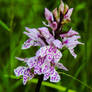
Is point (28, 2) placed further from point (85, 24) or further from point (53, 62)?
point (53, 62)

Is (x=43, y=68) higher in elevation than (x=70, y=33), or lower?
lower

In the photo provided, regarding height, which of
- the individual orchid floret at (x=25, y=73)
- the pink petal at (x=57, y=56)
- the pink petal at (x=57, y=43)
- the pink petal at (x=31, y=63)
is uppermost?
the pink petal at (x=57, y=43)

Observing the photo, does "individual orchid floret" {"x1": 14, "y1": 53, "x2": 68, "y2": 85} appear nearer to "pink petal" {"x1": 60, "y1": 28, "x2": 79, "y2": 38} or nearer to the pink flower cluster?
the pink flower cluster

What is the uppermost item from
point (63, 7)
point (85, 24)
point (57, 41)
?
point (85, 24)

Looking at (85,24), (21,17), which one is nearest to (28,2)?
(21,17)

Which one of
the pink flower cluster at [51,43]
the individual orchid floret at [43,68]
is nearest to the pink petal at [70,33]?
the pink flower cluster at [51,43]

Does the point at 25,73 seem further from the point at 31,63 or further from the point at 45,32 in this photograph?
the point at 45,32

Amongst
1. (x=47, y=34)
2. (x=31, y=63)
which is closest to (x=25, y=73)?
(x=31, y=63)

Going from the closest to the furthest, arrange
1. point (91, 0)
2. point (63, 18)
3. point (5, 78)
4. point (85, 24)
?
1. point (63, 18)
2. point (5, 78)
3. point (85, 24)
4. point (91, 0)

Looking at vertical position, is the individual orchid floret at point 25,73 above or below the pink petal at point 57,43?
below

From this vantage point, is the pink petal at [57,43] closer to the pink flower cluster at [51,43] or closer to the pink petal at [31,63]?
the pink flower cluster at [51,43]

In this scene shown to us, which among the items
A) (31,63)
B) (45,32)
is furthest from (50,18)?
(31,63)
